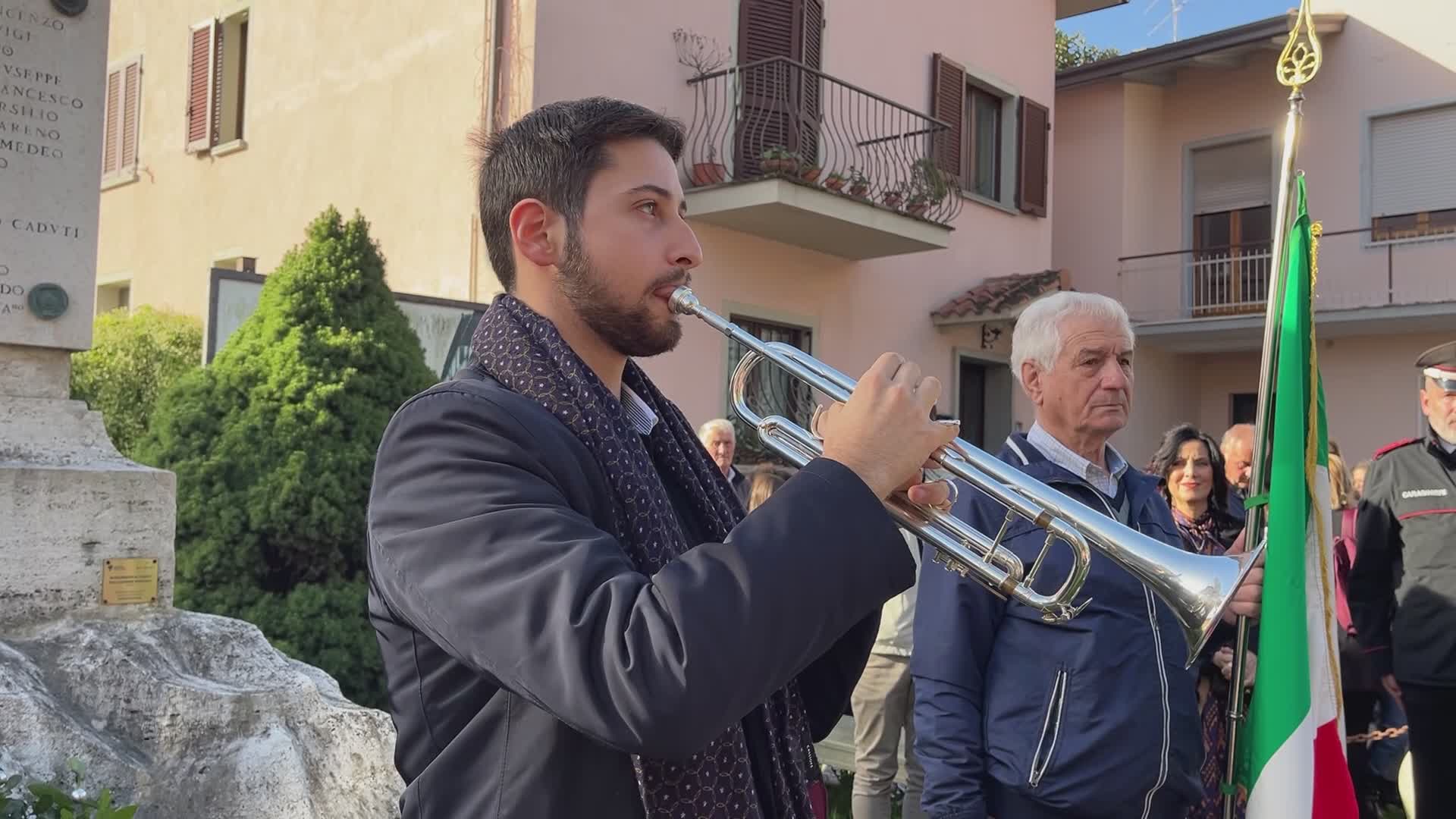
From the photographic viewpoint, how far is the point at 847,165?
11.3 meters

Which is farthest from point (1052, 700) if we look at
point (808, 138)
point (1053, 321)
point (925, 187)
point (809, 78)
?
point (925, 187)

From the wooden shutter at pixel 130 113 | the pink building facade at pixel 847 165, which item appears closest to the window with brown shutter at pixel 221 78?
the wooden shutter at pixel 130 113

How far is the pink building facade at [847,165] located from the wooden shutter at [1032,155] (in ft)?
0.07

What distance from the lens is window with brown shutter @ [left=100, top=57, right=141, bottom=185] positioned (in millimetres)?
13141

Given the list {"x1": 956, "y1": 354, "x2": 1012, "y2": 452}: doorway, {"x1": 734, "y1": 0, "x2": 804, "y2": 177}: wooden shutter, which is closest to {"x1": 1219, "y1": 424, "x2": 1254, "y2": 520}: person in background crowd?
{"x1": 734, "y1": 0, "x2": 804, "y2": 177}: wooden shutter

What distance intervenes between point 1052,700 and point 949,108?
10.8m

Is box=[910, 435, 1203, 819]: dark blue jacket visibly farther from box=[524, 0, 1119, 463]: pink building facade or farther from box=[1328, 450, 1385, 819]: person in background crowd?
box=[524, 0, 1119, 463]: pink building facade

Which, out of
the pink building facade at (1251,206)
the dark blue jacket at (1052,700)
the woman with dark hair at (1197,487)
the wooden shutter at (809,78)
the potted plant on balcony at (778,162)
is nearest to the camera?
the dark blue jacket at (1052,700)

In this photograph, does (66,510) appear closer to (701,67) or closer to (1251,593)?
(1251,593)

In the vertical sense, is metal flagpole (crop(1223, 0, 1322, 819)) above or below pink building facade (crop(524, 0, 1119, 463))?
below

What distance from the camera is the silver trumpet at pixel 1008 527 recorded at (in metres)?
1.74

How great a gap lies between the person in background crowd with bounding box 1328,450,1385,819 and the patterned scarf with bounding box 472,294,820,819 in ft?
13.3

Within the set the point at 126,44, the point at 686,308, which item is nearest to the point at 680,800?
the point at 686,308

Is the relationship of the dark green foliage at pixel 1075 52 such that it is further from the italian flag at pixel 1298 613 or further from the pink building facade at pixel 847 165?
the italian flag at pixel 1298 613
